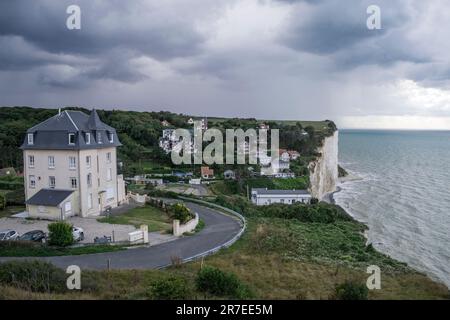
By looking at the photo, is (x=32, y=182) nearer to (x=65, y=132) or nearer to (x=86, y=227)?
(x=65, y=132)

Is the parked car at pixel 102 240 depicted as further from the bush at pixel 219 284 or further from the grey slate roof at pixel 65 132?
the bush at pixel 219 284

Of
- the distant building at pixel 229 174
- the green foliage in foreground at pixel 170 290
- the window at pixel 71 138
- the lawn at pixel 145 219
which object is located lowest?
the distant building at pixel 229 174

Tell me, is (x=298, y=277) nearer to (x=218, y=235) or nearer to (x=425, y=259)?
(x=218, y=235)

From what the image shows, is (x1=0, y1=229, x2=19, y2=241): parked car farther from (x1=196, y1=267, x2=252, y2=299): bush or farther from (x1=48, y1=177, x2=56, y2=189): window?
(x1=196, y1=267, x2=252, y2=299): bush

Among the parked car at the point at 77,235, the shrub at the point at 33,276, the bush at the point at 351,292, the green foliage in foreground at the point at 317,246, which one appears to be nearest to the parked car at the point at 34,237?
the parked car at the point at 77,235

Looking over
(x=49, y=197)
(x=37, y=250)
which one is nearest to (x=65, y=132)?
(x=49, y=197)

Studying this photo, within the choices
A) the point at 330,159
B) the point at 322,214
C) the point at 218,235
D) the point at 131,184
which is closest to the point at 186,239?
the point at 218,235

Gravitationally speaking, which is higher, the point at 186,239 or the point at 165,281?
the point at 165,281
